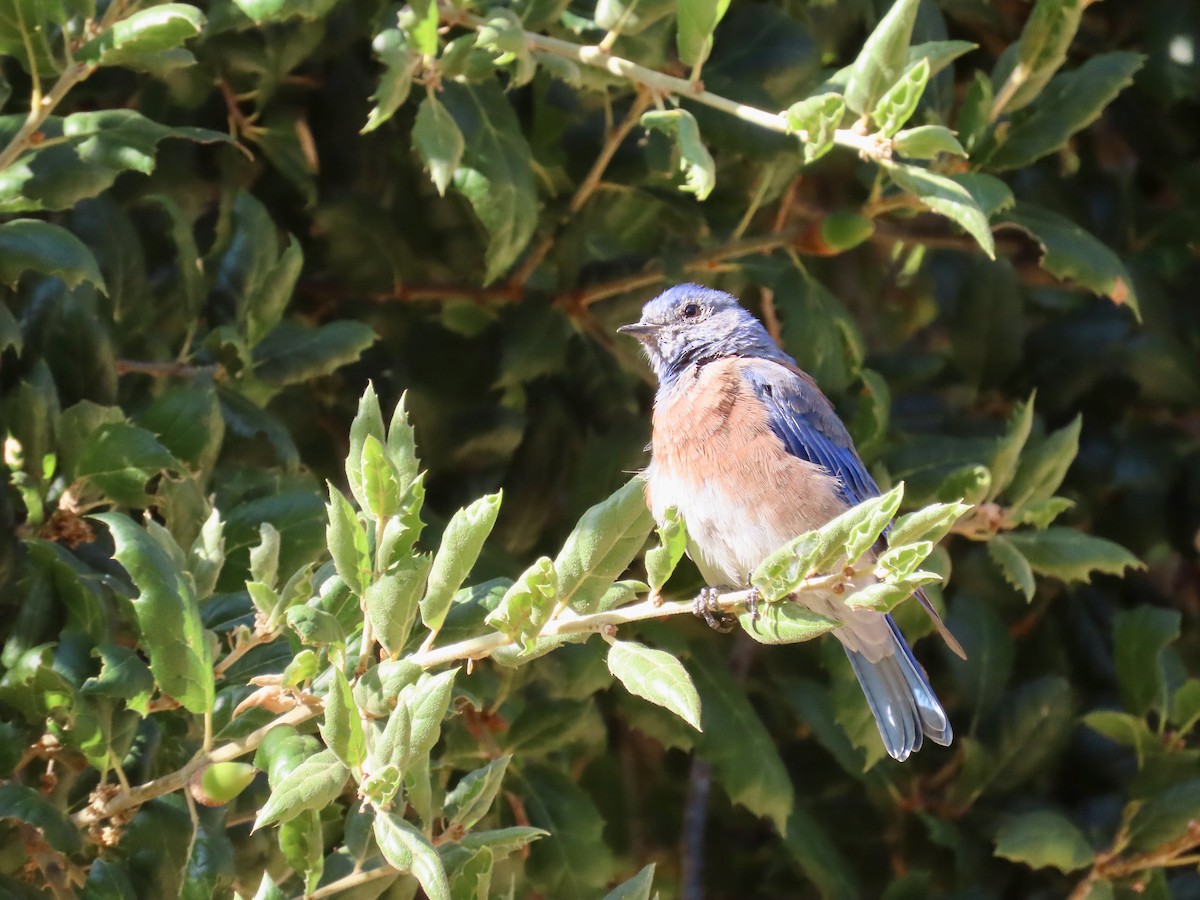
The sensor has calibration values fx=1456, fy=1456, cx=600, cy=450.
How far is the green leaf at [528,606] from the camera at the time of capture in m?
2.04

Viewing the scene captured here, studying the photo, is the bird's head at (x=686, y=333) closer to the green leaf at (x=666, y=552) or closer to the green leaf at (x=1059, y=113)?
the green leaf at (x=1059, y=113)

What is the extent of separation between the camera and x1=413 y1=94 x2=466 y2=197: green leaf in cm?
302

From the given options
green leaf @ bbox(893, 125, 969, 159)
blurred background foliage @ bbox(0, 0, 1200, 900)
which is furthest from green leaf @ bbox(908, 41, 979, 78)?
green leaf @ bbox(893, 125, 969, 159)

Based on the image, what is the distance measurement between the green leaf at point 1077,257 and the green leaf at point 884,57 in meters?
1.00

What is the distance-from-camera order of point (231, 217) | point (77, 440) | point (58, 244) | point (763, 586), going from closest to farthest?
point (763, 586)
point (58, 244)
point (77, 440)
point (231, 217)

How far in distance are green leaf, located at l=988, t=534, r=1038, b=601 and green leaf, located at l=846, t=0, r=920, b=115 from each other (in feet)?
→ 3.93

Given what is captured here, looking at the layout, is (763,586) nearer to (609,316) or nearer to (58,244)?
(58,244)

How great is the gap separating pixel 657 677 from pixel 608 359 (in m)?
2.34

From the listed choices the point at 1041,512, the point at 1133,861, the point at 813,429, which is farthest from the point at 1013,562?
the point at 1133,861

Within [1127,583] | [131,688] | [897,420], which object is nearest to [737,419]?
[897,420]

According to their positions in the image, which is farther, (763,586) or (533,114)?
(533,114)

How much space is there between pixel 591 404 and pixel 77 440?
1669 mm

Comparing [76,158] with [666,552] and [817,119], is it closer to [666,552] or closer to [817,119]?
[817,119]

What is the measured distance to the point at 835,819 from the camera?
4.63m
